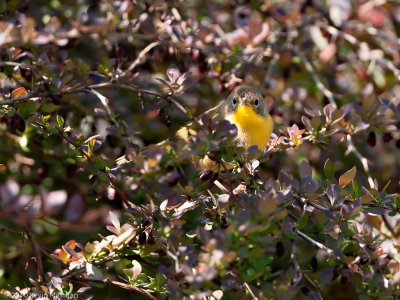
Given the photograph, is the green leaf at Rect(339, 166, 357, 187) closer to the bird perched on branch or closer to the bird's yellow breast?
the bird's yellow breast

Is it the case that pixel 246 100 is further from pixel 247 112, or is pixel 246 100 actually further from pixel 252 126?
pixel 252 126

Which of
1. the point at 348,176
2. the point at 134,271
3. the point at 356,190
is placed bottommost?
the point at 134,271

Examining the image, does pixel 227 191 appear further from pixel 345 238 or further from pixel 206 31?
pixel 206 31

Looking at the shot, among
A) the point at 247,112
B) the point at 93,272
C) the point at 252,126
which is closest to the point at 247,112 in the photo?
the point at 247,112

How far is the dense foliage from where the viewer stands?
1836mm

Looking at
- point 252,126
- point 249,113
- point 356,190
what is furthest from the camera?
point 249,113

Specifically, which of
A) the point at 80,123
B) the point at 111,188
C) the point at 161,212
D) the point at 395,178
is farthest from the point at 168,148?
the point at 395,178

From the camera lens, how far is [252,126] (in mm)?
4129

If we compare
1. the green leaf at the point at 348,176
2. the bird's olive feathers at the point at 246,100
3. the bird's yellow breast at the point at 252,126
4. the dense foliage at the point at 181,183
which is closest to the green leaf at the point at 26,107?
the dense foliage at the point at 181,183

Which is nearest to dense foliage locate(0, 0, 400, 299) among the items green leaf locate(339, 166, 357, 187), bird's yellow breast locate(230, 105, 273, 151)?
green leaf locate(339, 166, 357, 187)

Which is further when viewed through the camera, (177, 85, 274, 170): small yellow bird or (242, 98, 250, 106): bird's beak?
(242, 98, 250, 106): bird's beak

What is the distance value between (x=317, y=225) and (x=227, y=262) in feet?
1.93

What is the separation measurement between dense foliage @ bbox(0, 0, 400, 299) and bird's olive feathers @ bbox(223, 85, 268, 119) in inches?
11.3

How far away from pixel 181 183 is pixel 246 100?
2333 mm
